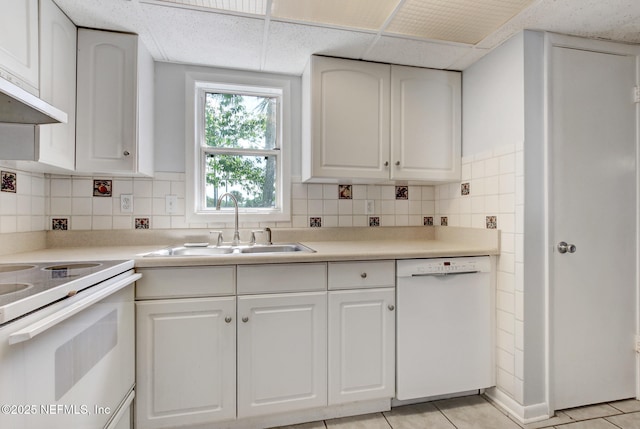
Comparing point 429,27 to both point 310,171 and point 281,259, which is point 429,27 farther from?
point 281,259

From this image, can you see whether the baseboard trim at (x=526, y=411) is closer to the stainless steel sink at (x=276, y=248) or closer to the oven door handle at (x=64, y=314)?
the stainless steel sink at (x=276, y=248)

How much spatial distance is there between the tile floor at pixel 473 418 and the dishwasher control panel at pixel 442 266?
0.75m

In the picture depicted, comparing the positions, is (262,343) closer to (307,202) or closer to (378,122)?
(307,202)

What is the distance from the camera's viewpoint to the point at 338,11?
153 centimetres

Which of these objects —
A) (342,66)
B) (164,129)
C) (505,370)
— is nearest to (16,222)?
(164,129)

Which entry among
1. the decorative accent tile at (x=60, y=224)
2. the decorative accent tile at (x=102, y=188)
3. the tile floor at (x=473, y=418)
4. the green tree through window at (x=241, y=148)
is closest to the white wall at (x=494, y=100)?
the green tree through window at (x=241, y=148)

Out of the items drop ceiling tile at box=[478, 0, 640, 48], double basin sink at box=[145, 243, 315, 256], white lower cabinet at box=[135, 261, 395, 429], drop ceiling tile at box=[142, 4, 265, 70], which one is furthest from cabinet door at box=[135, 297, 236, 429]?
drop ceiling tile at box=[478, 0, 640, 48]

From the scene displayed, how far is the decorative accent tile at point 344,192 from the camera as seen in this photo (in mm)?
2256

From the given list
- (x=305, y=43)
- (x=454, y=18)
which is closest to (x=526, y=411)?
(x=454, y=18)

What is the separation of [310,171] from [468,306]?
3.94ft

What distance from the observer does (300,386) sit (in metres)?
1.52

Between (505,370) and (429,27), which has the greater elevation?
(429,27)

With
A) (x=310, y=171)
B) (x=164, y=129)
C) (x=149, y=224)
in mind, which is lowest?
(x=149, y=224)

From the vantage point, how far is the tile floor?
155cm
